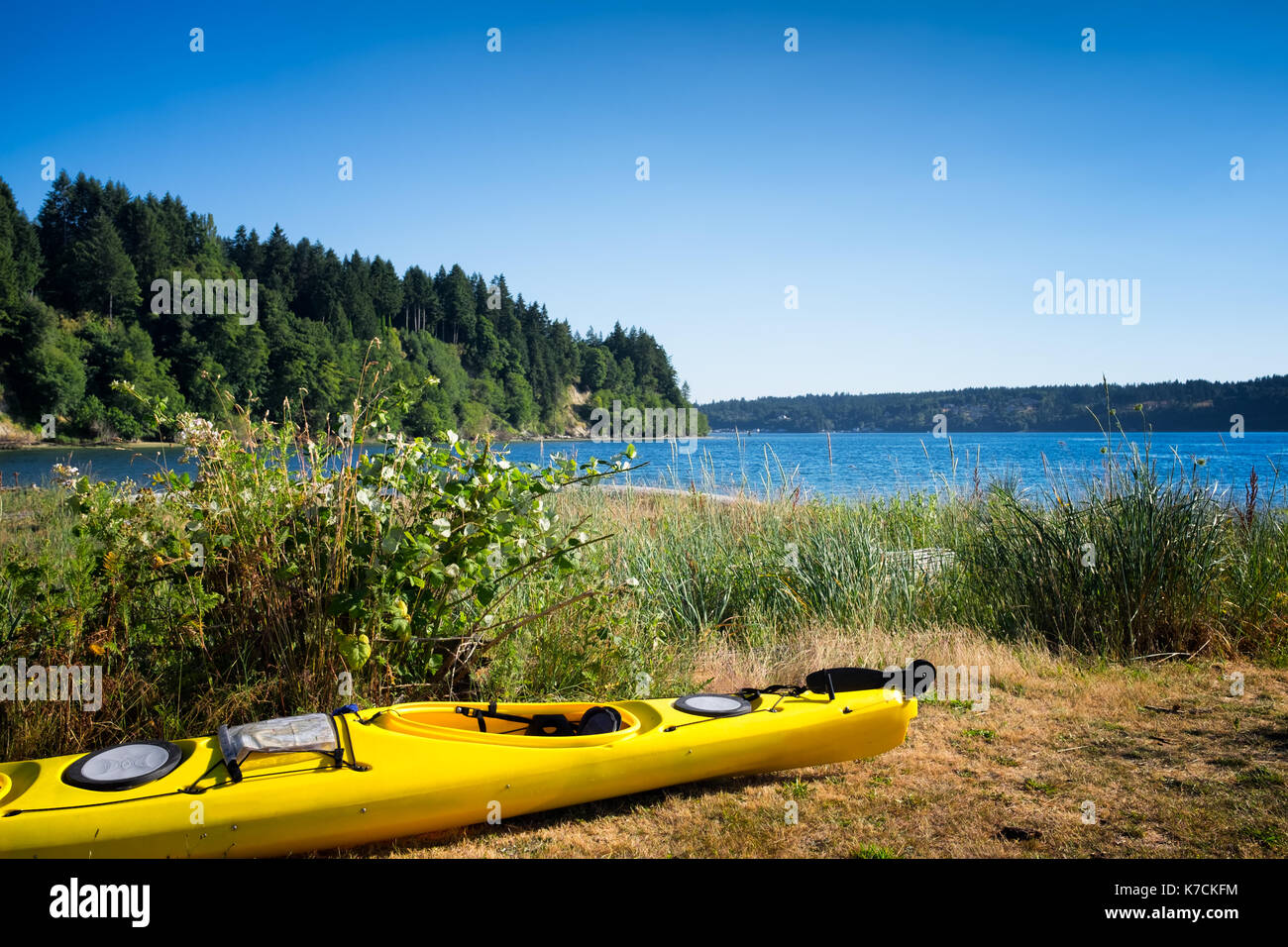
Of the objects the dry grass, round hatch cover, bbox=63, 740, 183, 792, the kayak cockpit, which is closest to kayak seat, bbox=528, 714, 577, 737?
the kayak cockpit

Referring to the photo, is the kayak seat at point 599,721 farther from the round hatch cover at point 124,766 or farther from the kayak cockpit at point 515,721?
the round hatch cover at point 124,766

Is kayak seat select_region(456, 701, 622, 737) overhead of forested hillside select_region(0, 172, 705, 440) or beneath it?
beneath

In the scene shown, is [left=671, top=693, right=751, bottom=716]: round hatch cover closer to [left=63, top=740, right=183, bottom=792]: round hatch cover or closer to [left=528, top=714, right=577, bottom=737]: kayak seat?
[left=528, top=714, right=577, bottom=737]: kayak seat

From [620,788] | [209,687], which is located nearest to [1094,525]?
[620,788]

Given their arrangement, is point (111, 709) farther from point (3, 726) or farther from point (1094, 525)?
point (1094, 525)

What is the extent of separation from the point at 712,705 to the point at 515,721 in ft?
2.95

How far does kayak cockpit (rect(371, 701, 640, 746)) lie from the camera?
3064mm

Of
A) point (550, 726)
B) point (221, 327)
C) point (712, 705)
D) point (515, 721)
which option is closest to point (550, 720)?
point (550, 726)

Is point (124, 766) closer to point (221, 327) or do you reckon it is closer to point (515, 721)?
point (515, 721)

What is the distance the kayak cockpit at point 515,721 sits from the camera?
3064mm

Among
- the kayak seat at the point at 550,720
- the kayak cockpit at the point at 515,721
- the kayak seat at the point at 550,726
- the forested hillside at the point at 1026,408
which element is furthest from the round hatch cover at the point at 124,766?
the forested hillside at the point at 1026,408

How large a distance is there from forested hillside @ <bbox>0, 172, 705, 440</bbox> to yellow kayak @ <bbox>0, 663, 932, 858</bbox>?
66.1ft

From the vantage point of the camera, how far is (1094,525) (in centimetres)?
549

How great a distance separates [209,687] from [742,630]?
3632 millimetres
